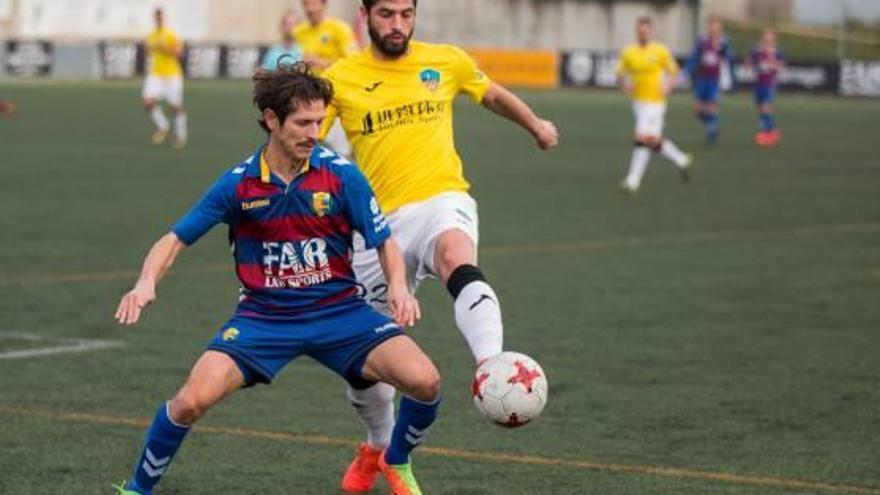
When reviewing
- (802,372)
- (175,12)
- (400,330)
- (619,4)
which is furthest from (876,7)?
(400,330)

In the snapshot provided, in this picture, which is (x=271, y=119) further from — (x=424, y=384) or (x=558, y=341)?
(x=558, y=341)

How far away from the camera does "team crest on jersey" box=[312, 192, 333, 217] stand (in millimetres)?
7574

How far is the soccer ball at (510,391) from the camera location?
7703 mm

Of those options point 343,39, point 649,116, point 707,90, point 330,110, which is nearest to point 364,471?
point 330,110

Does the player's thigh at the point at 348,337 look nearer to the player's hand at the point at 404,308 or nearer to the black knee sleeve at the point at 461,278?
the player's hand at the point at 404,308

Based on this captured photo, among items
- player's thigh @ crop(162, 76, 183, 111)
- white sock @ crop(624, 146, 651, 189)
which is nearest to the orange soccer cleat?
white sock @ crop(624, 146, 651, 189)

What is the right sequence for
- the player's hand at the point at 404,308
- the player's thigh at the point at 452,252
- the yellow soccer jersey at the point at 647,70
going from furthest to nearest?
the yellow soccer jersey at the point at 647,70
the player's thigh at the point at 452,252
the player's hand at the point at 404,308

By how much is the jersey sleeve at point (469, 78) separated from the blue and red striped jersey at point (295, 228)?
69.6 inches

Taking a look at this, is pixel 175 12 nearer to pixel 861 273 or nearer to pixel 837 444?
pixel 861 273

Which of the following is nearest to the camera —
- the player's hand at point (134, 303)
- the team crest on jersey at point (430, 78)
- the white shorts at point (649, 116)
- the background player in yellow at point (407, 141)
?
the player's hand at point (134, 303)

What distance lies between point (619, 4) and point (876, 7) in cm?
1001

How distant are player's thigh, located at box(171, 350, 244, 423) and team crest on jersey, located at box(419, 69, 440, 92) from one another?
217 centimetres

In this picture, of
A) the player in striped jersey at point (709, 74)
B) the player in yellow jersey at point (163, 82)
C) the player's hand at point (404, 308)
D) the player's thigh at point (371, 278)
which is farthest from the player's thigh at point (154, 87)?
the player's hand at point (404, 308)

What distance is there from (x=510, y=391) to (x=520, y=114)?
1.98 meters
